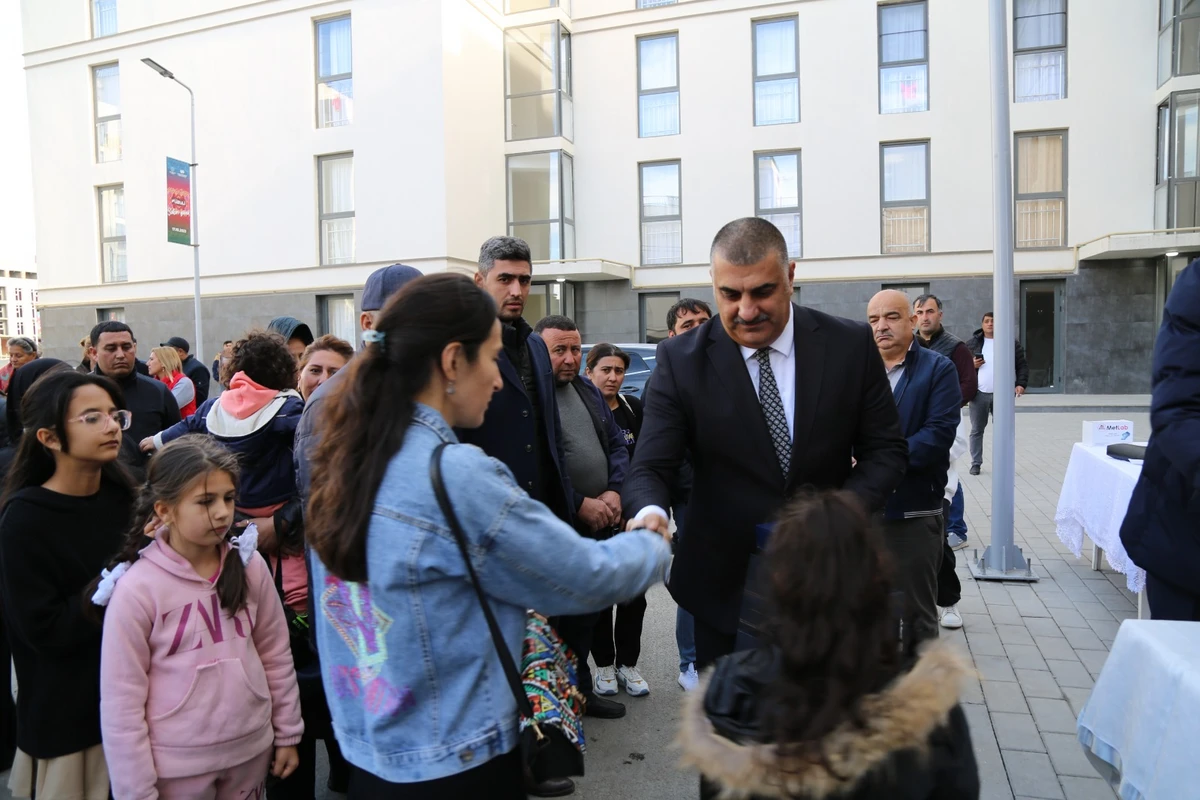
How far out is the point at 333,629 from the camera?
166 cm

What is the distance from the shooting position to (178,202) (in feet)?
58.2

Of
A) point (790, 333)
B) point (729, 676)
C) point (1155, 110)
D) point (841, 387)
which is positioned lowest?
point (729, 676)

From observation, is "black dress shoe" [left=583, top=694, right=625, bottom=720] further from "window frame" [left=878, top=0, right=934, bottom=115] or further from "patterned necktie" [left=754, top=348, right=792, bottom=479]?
"window frame" [left=878, top=0, right=934, bottom=115]

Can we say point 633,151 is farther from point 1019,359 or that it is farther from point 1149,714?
point 1149,714

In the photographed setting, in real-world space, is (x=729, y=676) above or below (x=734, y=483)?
below

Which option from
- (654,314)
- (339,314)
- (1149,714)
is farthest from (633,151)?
(1149,714)

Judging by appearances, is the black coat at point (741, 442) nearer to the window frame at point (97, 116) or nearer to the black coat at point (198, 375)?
the black coat at point (198, 375)

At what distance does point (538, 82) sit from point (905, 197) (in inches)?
387

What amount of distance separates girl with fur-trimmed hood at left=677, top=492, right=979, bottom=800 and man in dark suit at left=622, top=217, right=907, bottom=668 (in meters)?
0.86

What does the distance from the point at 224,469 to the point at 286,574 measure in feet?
2.62

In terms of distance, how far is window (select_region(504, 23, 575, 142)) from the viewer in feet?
68.7

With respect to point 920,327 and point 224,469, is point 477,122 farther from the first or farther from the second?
point 224,469

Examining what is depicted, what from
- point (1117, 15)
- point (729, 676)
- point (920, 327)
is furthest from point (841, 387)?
point (1117, 15)

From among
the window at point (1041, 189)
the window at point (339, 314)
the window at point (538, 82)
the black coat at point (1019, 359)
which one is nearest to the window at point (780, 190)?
the window at point (1041, 189)
